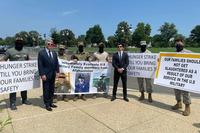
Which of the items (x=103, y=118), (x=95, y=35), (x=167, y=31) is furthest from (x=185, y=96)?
(x=167, y=31)

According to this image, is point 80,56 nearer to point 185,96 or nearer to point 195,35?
point 185,96

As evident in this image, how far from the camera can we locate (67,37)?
9119 cm

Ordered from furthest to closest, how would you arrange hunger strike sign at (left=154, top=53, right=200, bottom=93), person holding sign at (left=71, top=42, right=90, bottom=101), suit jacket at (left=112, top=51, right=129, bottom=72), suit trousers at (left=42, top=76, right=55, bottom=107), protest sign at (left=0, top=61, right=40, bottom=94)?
person holding sign at (left=71, top=42, right=90, bottom=101) → suit jacket at (left=112, top=51, right=129, bottom=72) → suit trousers at (left=42, top=76, right=55, bottom=107) → protest sign at (left=0, top=61, right=40, bottom=94) → hunger strike sign at (left=154, top=53, right=200, bottom=93)

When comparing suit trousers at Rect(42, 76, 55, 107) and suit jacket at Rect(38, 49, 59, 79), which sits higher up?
suit jacket at Rect(38, 49, 59, 79)

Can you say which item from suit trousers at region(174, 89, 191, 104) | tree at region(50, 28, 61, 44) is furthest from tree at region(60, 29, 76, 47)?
suit trousers at region(174, 89, 191, 104)

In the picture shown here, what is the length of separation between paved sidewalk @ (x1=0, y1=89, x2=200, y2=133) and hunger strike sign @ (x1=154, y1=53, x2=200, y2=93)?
0.73m

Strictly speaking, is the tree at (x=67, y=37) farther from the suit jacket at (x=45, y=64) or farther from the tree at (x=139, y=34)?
the suit jacket at (x=45, y=64)

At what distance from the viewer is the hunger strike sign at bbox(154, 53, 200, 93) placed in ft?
23.4

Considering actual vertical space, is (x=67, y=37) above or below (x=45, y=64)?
above

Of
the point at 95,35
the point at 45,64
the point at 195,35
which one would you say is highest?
the point at 195,35

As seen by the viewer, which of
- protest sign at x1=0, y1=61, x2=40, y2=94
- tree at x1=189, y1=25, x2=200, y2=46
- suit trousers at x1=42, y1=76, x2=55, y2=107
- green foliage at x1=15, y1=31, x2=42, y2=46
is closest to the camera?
protest sign at x1=0, y1=61, x2=40, y2=94

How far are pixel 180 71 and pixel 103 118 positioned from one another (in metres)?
A: 2.57

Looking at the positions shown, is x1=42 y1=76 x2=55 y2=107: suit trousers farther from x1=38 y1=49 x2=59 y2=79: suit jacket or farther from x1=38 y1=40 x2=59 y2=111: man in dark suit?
x1=38 y1=49 x2=59 y2=79: suit jacket

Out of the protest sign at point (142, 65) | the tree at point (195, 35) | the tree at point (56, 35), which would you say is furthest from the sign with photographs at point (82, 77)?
the tree at point (195, 35)
